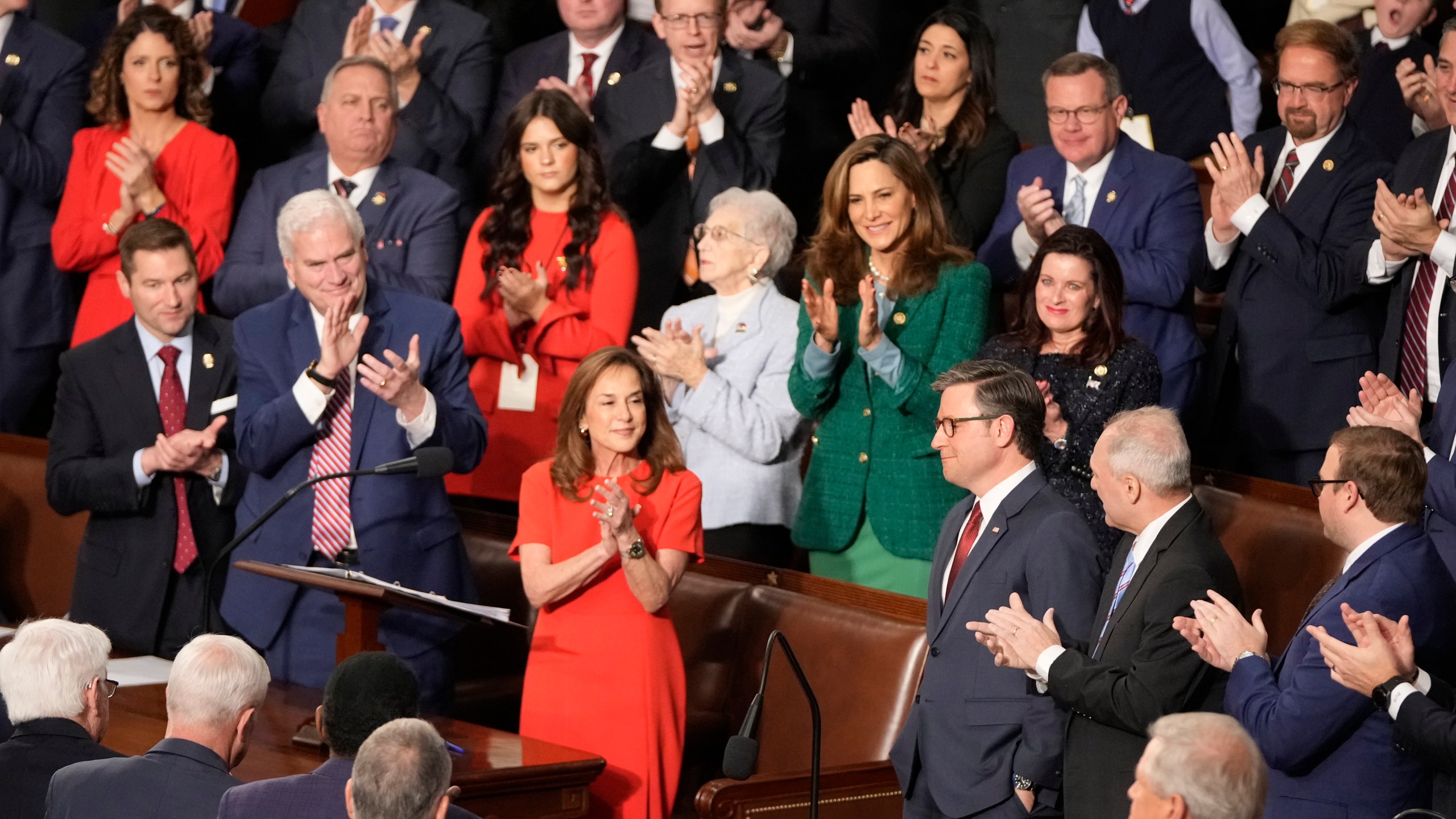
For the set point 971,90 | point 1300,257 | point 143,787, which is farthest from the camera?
point 971,90

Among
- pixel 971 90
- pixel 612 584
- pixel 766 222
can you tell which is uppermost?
pixel 971 90

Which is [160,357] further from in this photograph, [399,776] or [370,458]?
[399,776]

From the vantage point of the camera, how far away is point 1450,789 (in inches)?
144

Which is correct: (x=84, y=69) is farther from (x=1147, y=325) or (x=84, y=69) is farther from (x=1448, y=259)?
(x=1448, y=259)

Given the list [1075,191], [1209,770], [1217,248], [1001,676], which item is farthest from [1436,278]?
[1209,770]

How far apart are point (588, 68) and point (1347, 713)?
4.07 metres

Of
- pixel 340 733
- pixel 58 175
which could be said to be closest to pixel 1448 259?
pixel 340 733

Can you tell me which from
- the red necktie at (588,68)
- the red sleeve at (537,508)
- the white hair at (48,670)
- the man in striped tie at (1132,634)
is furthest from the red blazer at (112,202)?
the man in striped tie at (1132,634)

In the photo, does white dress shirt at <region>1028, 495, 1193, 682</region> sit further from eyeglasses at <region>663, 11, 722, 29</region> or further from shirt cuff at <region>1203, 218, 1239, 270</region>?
eyeglasses at <region>663, 11, 722, 29</region>

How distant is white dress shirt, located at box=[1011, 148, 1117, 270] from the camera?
560 centimetres

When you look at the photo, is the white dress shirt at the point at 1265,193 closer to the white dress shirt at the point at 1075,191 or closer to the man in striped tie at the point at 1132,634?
the white dress shirt at the point at 1075,191

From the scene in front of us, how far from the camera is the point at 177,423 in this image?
552 centimetres

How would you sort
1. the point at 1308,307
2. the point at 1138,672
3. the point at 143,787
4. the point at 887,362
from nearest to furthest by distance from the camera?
the point at 143,787, the point at 1138,672, the point at 887,362, the point at 1308,307

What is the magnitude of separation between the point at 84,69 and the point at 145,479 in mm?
2408
